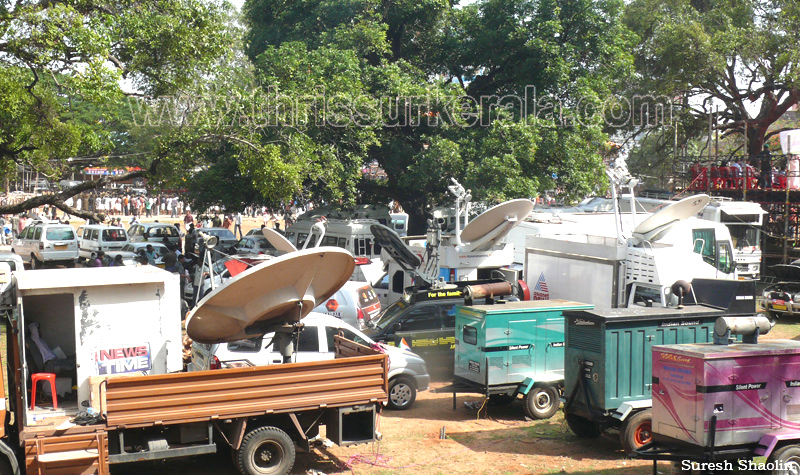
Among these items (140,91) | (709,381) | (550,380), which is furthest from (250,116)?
(709,381)

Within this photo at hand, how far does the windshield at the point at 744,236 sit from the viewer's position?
24.4m

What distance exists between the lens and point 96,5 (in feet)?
57.4

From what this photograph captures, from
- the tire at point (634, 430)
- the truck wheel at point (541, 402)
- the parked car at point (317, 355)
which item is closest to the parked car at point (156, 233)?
the parked car at point (317, 355)

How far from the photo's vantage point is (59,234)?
29.3 metres

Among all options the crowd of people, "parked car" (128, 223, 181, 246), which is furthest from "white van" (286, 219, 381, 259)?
the crowd of people

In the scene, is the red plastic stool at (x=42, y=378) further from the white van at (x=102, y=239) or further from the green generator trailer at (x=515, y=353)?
the white van at (x=102, y=239)

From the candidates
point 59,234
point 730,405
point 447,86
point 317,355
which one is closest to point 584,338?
point 730,405

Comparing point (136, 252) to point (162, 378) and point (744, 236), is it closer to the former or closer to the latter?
point (162, 378)

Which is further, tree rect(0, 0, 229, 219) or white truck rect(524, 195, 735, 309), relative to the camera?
tree rect(0, 0, 229, 219)

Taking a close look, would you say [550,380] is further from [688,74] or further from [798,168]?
[688,74]

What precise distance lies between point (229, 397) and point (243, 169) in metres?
12.7

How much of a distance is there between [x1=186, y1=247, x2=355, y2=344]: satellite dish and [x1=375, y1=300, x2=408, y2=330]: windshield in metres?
3.96

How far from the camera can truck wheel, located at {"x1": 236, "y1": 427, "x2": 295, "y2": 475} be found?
321 inches

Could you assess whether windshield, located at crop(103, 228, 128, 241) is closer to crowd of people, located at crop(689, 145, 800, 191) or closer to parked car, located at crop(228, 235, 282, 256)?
parked car, located at crop(228, 235, 282, 256)
